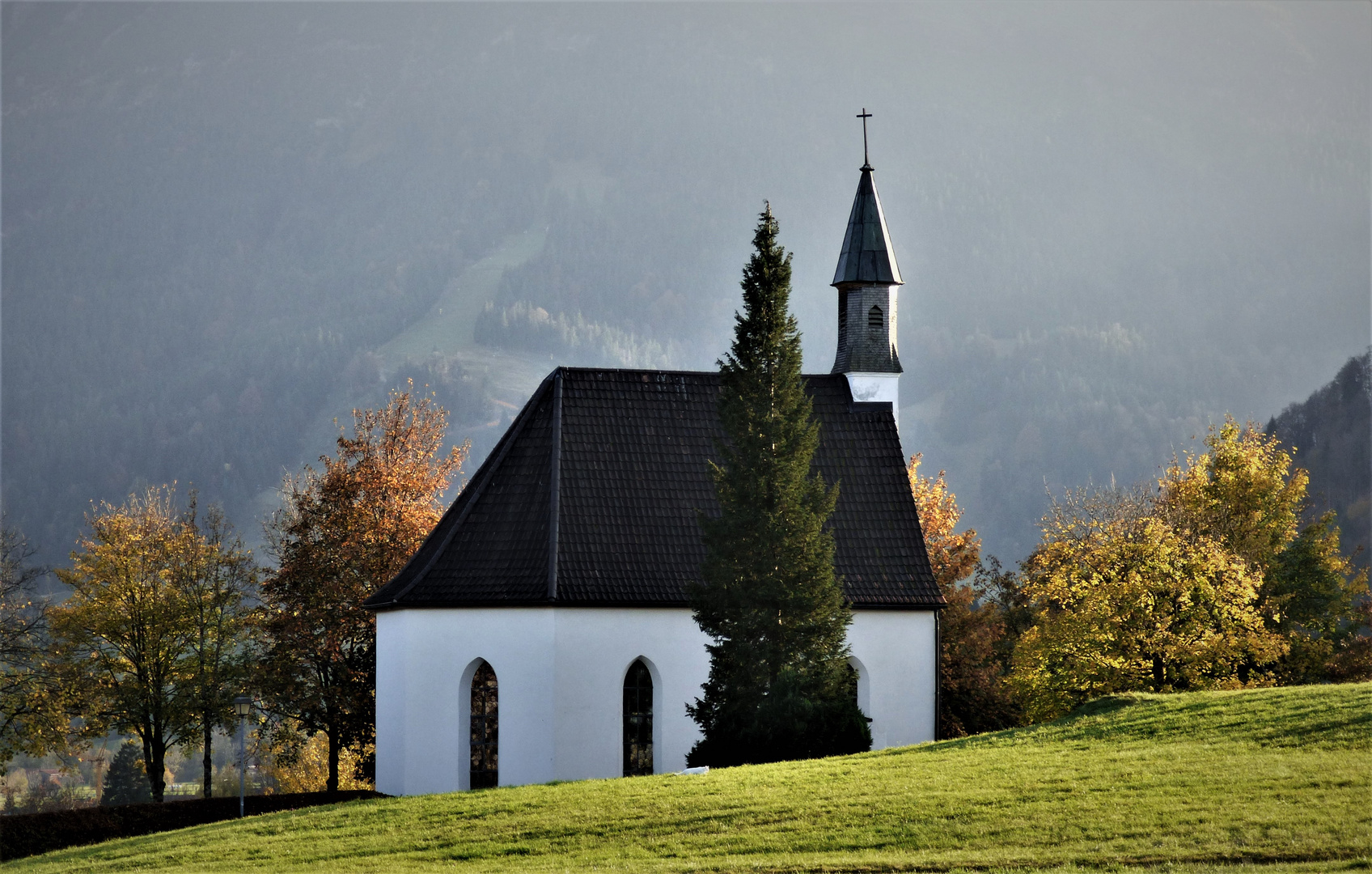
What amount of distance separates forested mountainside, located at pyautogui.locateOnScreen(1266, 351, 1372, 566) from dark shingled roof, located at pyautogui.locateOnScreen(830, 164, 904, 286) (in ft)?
191

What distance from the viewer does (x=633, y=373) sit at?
33.3 m

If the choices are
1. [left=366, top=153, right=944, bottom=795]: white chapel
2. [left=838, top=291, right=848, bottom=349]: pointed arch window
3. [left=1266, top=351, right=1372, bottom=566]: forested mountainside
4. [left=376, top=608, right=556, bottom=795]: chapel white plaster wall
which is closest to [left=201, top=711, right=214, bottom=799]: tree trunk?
[left=366, top=153, right=944, bottom=795]: white chapel

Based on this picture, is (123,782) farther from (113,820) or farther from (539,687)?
(539,687)

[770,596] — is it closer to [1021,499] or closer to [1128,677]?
[1128,677]

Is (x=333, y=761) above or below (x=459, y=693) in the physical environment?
below

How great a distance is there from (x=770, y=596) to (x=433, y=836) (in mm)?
8533

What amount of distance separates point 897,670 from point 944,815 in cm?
1209

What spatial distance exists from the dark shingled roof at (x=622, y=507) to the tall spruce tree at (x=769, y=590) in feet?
10.1

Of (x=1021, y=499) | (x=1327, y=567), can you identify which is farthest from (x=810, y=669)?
(x=1021, y=499)

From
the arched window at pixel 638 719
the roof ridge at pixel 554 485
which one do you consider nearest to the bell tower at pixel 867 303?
the roof ridge at pixel 554 485

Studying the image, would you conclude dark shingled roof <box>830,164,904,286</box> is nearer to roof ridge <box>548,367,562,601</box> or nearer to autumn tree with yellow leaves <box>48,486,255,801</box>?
roof ridge <box>548,367,562,601</box>

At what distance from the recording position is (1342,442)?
98375mm

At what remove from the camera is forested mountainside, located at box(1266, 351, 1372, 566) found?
88.7m

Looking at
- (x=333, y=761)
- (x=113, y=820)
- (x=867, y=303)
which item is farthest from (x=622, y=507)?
(x=333, y=761)
